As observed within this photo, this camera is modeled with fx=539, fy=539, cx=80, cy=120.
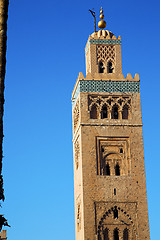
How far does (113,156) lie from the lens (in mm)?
20703

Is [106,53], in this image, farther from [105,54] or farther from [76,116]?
[76,116]

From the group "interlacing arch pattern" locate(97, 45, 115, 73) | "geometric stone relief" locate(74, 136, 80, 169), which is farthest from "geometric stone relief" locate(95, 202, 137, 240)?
"interlacing arch pattern" locate(97, 45, 115, 73)

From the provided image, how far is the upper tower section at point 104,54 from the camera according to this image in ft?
71.7

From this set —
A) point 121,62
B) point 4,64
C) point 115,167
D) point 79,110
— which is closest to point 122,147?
point 115,167

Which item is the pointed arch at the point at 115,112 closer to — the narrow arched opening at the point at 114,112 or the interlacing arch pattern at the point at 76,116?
the narrow arched opening at the point at 114,112

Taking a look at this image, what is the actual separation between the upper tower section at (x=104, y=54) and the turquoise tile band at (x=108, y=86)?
0.50 m

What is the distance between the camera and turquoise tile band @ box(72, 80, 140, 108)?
69.7 ft

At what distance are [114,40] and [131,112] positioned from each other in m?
3.26

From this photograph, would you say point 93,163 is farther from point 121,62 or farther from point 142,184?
point 121,62

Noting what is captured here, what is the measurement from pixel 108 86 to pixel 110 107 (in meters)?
0.88

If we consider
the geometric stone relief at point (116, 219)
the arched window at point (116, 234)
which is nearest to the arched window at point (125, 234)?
the geometric stone relief at point (116, 219)

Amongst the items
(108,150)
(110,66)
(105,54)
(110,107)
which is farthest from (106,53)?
(108,150)

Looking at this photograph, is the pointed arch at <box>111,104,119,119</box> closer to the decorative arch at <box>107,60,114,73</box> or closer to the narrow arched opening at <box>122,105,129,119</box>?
the narrow arched opening at <box>122,105,129,119</box>

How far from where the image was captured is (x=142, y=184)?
20266 millimetres
